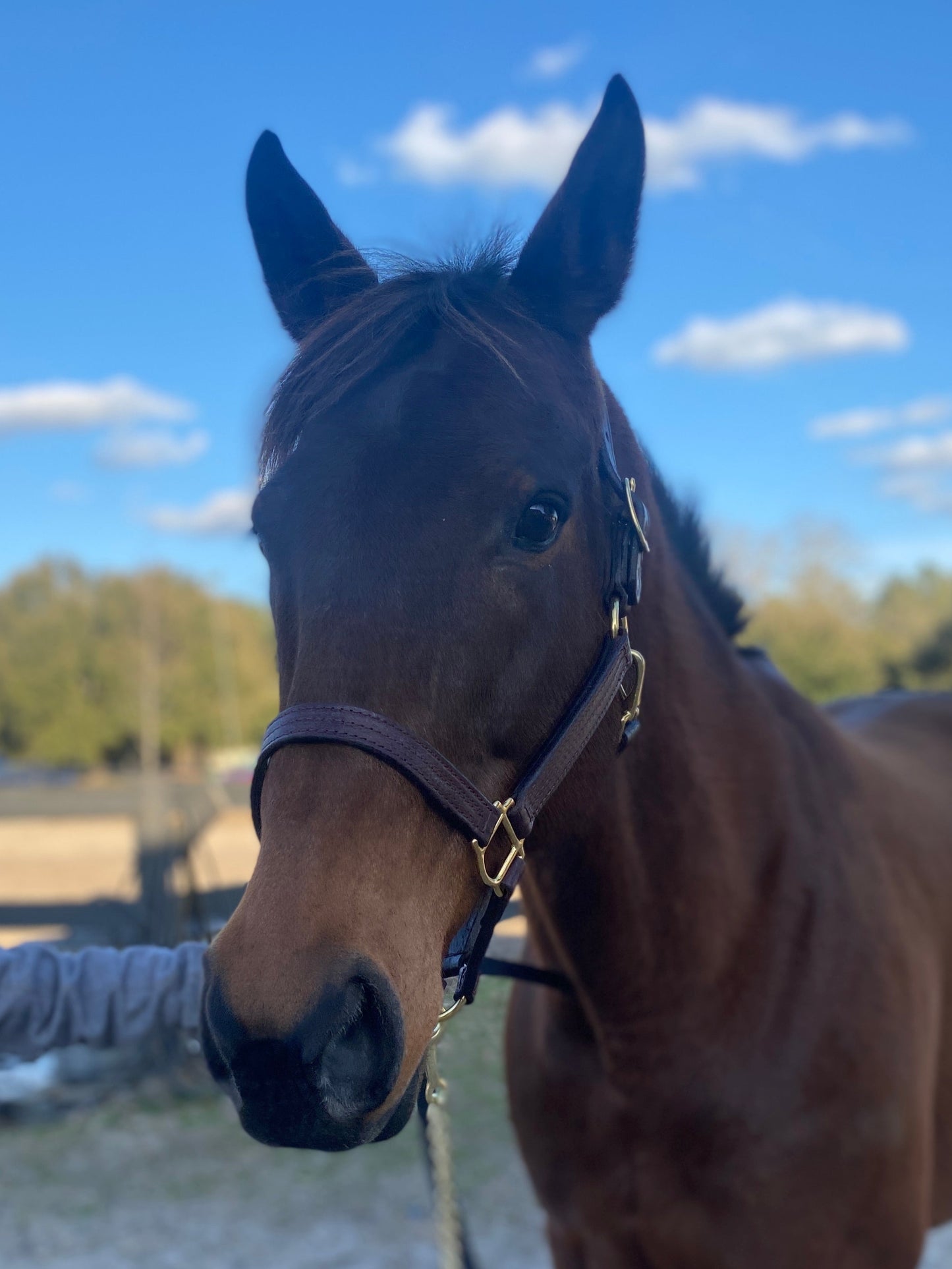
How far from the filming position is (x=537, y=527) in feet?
4.85

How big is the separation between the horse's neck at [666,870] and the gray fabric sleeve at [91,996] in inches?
31.1

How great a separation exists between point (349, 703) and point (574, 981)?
96 cm

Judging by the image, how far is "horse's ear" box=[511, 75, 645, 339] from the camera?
170cm

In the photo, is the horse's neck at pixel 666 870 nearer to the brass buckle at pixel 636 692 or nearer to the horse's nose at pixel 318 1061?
the brass buckle at pixel 636 692

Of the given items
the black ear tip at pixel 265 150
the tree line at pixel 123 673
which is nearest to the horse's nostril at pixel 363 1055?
the black ear tip at pixel 265 150

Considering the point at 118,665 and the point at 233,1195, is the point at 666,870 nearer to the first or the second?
the point at 233,1195

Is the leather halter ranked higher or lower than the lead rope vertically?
higher

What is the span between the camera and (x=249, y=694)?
50.0m

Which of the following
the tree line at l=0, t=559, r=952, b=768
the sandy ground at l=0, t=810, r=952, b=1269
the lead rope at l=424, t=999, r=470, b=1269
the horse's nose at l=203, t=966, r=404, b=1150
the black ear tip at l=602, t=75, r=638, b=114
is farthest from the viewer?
the tree line at l=0, t=559, r=952, b=768

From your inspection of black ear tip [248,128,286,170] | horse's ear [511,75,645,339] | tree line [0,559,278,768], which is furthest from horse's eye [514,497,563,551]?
tree line [0,559,278,768]

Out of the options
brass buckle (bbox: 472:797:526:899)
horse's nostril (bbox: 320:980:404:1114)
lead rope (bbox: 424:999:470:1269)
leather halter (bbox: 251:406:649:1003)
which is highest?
leather halter (bbox: 251:406:649:1003)

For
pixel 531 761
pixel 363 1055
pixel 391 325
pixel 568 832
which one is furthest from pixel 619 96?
pixel 363 1055

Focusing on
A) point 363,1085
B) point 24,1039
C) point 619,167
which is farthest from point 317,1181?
point 619,167

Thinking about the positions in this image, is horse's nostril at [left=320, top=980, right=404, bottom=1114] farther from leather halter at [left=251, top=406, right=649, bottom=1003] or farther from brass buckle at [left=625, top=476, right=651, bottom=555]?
brass buckle at [left=625, top=476, right=651, bottom=555]
